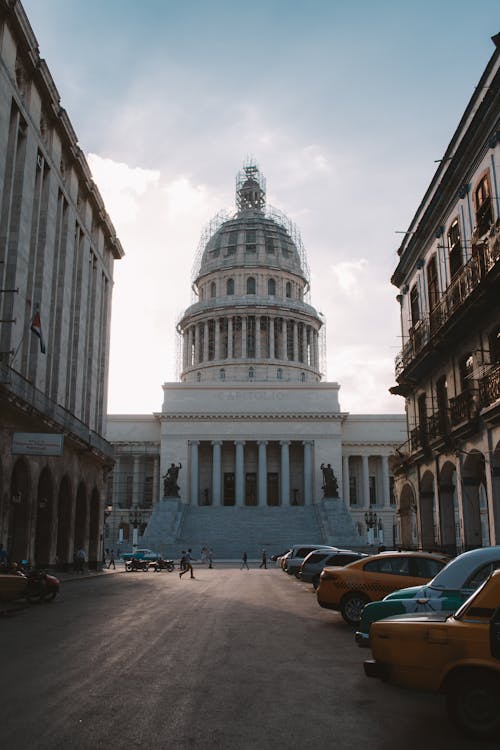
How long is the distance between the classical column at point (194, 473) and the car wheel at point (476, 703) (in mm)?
73591

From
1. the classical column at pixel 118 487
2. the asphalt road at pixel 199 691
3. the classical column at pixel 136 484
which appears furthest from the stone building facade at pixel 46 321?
the classical column at pixel 118 487

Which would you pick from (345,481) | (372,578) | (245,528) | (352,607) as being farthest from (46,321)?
(345,481)

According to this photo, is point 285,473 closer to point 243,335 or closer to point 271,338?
point 271,338

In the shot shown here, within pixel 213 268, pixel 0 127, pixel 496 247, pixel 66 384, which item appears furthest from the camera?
pixel 213 268

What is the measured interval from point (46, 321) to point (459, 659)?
27.3 m

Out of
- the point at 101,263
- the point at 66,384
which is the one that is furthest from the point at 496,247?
the point at 101,263

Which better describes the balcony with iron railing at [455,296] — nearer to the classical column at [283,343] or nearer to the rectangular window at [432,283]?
the rectangular window at [432,283]

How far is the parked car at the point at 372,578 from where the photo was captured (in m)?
14.6

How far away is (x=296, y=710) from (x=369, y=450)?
7947 cm

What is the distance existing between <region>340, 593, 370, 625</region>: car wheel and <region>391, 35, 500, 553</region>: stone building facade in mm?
7202

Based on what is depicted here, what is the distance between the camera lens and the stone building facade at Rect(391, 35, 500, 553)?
824 inches

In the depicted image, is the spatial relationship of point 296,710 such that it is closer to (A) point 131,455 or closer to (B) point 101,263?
(B) point 101,263

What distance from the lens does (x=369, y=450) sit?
3383 inches

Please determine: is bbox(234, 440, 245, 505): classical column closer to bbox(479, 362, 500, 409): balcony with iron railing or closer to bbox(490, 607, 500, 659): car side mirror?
bbox(479, 362, 500, 409): balcony with iron railing
